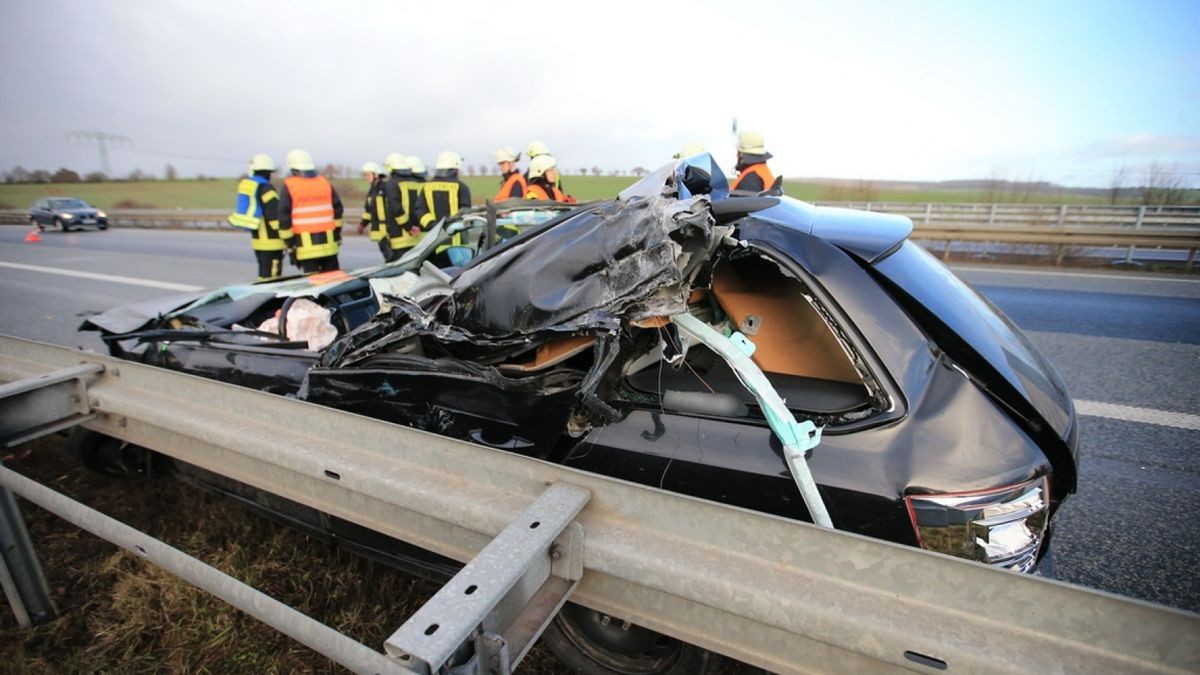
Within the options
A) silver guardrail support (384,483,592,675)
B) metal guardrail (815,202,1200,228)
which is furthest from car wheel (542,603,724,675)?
metal guardrail (815,202,1200,228)

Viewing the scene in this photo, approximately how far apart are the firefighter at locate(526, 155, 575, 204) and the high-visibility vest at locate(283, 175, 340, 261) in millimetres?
2414

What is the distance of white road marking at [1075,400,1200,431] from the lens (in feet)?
12.1

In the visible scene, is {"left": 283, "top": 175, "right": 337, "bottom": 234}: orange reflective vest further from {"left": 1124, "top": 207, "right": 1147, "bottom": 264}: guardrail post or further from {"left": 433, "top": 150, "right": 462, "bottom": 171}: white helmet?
{"left": 1124, "top": 207, "right": 1147, "bottom": 264}: guardrail post

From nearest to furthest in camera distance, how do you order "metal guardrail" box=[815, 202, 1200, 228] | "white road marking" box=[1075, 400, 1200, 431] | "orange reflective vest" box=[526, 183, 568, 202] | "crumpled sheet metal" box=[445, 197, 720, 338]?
"crumpled sheet metal" box=[445, 197, 720, 338] < "white road marking" box=[1075, 400, 1200, 431] < "orange reflective vest" box=[526, 183, 568, 202] < "metal guardrail" box=[815, 202, 1200, 228]

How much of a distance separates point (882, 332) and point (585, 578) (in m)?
1.13

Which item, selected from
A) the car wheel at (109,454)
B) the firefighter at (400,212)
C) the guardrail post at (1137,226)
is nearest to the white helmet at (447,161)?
the firefighter at (400,212)

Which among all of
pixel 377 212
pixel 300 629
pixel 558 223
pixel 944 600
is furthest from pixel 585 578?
pixel 377 212

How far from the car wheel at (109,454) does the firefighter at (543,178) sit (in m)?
5.35

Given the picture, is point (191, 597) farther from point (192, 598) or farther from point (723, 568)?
point (723, 568)

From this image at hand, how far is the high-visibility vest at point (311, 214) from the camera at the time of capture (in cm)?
660

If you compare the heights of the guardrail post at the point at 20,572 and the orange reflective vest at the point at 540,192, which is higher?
the orange reflective vest at the point at 540,192

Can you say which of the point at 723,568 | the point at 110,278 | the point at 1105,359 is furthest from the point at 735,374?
the point at 110,278

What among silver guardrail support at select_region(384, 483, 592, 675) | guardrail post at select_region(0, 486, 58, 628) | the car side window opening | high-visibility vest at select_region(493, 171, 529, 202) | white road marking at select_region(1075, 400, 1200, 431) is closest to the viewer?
silver guardrail support at select_region(384, 483, 592, 675)

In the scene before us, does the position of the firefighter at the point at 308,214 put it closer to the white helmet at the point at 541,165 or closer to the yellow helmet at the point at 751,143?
the white helmet at the point at 541,165
